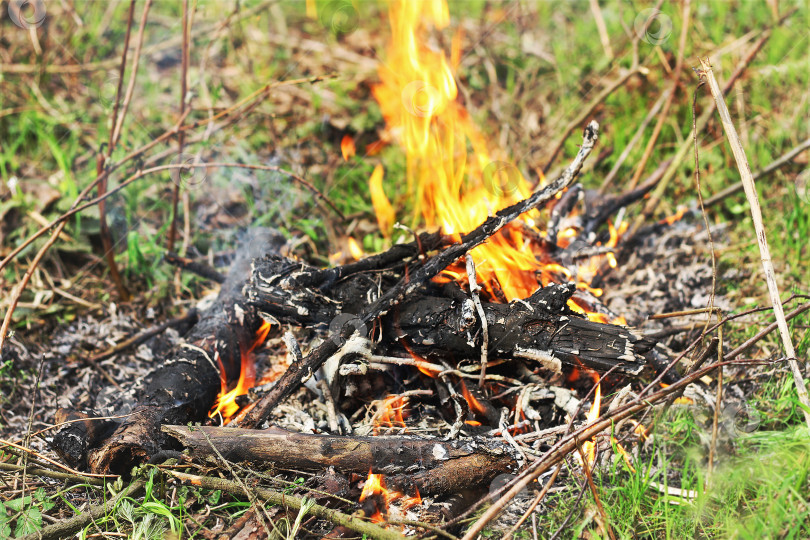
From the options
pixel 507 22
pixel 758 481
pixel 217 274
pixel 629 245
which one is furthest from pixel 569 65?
pixel 758 481

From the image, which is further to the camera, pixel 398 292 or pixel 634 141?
pixel 634 141

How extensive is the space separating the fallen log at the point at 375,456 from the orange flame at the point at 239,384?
12.2 inches

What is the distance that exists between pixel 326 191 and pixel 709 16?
11.1 feet

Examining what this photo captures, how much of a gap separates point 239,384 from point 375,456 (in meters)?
0.83

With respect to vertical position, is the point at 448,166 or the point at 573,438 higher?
the point at 448,166

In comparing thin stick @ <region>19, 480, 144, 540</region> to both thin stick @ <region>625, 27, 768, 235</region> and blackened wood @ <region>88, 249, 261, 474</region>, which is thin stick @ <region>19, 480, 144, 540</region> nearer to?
blackened wood @ <region>88, 249, 261, 474</region>

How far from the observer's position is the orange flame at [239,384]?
2.53 metres

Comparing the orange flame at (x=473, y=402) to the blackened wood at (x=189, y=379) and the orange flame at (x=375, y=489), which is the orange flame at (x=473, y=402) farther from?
the blackened wood at (x=189, y=379)

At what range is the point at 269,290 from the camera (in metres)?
2.49

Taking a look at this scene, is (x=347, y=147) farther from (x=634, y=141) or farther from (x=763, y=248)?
(x=763, y=248)

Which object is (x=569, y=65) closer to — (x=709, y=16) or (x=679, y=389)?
(x=709, y=16)

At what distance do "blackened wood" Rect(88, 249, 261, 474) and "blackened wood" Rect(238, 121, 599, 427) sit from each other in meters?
0.32

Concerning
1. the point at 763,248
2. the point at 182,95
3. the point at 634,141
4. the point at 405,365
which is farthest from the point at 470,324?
the point at 634,141

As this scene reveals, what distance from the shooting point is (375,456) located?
2.16 meters
